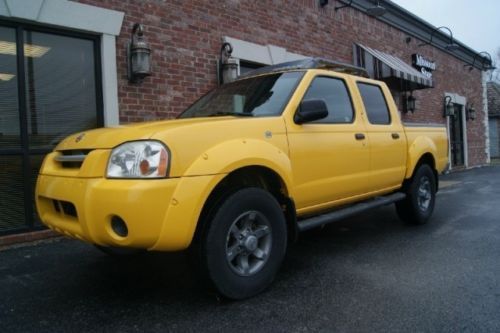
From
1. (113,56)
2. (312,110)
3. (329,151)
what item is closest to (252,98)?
(312,110)

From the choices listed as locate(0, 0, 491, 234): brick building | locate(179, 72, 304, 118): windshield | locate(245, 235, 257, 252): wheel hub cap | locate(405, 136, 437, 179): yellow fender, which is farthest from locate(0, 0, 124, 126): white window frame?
locate(405, 136, 437, 179): yellow fender

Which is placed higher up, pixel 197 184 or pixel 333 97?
pixel 333 97

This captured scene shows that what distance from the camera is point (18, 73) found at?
17.0ft

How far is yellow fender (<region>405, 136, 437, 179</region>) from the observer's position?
5.27 m

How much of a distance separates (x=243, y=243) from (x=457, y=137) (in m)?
16.1

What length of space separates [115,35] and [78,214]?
3851mm

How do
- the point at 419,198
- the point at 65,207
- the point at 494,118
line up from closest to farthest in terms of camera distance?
the point at 65,207
the point at 419,198
the point at 494,118

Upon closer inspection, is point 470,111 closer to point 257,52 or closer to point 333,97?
point 257,52

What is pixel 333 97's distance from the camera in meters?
4.32

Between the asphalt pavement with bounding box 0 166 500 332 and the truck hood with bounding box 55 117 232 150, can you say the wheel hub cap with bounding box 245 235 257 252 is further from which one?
the truck hood with bounding box 55 117 232 150

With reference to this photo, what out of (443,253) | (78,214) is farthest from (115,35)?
(443,253)

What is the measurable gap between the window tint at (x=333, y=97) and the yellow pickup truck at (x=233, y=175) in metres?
0.01

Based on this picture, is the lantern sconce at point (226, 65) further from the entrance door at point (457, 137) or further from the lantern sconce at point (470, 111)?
the lantern sconce at point (470, 111)

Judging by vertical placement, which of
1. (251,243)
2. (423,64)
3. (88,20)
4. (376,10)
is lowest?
(251,243)
